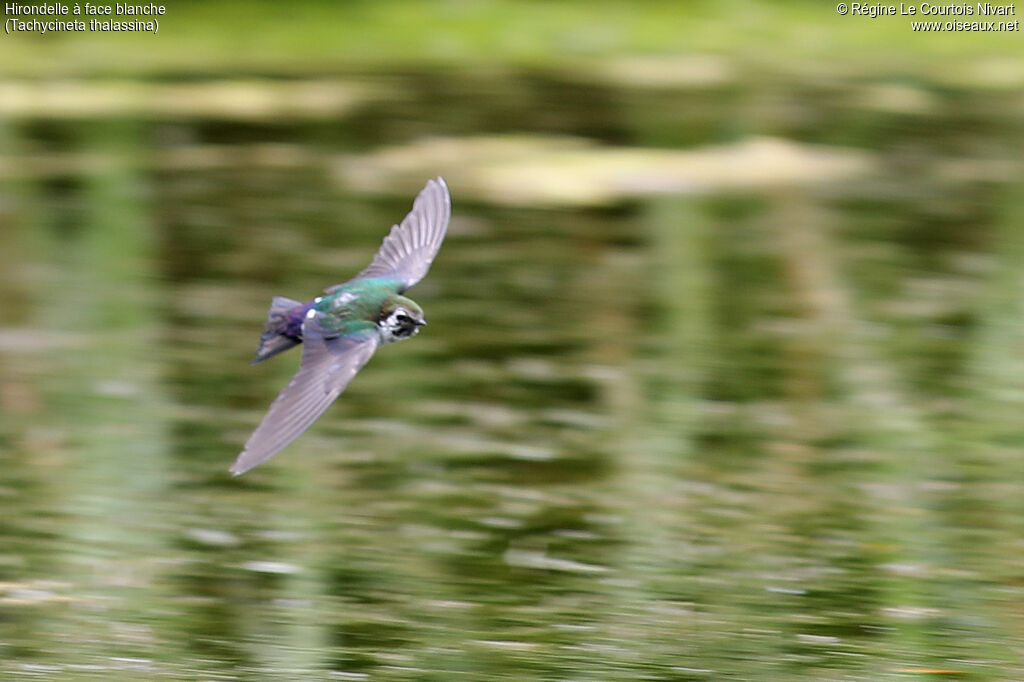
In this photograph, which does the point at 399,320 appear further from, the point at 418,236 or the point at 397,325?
the point at 418,236

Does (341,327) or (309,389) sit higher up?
(341,327)

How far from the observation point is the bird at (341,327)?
184 inches

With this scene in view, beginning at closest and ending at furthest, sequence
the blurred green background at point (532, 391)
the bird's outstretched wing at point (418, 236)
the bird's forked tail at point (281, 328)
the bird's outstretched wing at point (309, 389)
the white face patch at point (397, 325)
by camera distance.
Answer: the bird's outstretched wing at point (309, 389)
the white face patch at point (397, 325)
the bird's forked tail at point (281, 328)
the bird's outstretched wing at point (418, 236)
the blurred green background at point (532, 391)

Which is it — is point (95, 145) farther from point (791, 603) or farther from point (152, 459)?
point (791, 603)

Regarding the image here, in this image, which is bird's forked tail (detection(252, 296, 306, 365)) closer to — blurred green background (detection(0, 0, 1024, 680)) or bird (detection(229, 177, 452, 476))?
bird (detection(229, 177, 452, 476))

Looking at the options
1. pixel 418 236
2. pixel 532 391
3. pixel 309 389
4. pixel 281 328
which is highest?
pixel 418 236

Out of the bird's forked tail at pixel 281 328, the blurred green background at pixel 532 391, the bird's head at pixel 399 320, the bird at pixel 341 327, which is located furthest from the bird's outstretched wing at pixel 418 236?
the blurred green background at pixel 532 391

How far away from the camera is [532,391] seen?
28.4 ft

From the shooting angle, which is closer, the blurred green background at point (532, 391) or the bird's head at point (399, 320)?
the bird's head at point (399, 320)

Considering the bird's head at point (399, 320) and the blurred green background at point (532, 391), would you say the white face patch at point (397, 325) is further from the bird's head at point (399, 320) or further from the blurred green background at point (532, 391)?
the blurred green background at point (532, 391)

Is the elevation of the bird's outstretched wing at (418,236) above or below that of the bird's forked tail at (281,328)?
above

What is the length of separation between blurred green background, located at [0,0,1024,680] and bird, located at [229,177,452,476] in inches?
43.3

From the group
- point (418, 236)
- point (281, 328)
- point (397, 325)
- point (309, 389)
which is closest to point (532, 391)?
point (418, 236)

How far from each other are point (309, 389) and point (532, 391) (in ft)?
12.7
